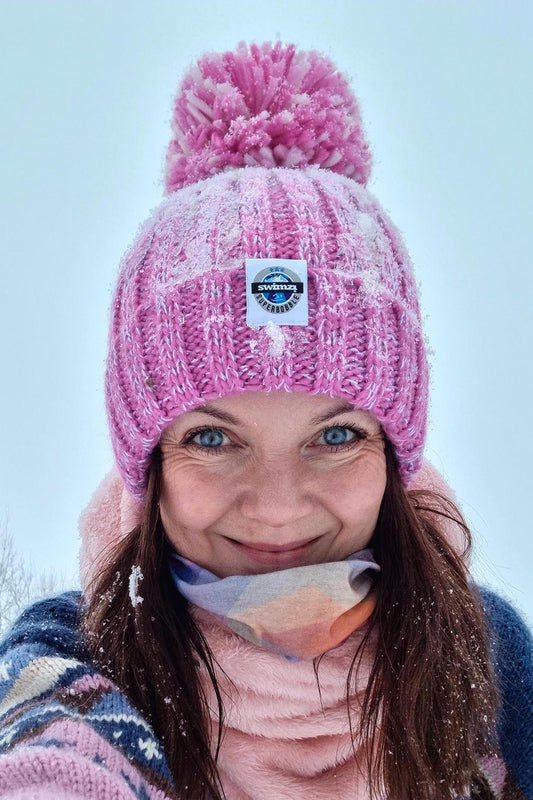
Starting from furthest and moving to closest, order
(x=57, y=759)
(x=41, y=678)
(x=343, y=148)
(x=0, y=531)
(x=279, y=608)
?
(x=0, y=531), (x=343, y=148), (x=279, y=608), (x=41, y=678), (x=57, y=759)

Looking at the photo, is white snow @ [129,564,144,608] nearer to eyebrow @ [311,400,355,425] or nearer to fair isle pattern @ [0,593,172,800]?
fair isle pattern @ [0,593,172,800]

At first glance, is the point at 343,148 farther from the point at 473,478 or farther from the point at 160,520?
the point at 473,478

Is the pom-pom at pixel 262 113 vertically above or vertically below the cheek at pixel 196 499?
above

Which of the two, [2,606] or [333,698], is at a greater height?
[333,698]

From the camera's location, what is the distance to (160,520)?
1.41 m

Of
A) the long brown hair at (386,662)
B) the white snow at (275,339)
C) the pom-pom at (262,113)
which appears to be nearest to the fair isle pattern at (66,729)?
the long brown hair at (386,662)

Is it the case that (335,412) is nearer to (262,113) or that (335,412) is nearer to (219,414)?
(219,414)

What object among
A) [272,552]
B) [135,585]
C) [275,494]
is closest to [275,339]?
[275,494]

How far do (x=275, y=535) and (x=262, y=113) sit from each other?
930 mm

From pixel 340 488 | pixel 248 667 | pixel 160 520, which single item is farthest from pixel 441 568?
pixel 160 520

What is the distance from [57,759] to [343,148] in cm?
139

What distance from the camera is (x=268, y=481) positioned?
127 centimetres

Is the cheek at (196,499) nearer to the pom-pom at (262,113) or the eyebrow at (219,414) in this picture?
the eyebrow at (219,414)

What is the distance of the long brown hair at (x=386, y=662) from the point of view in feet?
4.13
